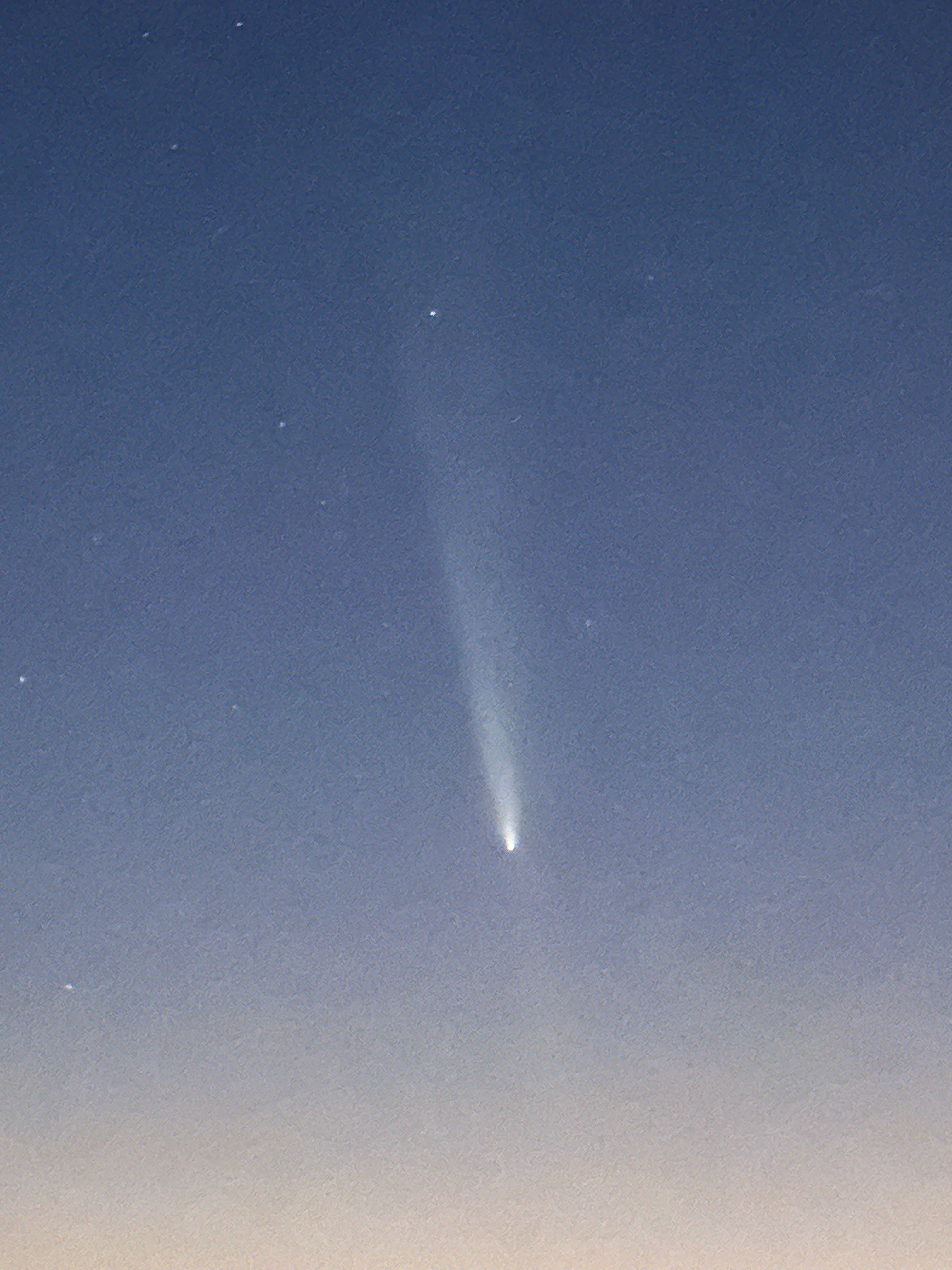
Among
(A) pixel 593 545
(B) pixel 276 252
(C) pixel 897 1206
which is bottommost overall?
(C) pixel 897 1206

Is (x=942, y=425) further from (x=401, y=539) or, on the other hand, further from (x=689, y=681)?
(x=401, y=539)

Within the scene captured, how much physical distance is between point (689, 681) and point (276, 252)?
555 mm

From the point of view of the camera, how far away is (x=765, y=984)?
103 centimetres

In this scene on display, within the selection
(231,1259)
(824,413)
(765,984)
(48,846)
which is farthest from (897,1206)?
(48,846)

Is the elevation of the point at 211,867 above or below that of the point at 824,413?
below

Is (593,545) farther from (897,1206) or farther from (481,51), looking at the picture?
(897,1206)

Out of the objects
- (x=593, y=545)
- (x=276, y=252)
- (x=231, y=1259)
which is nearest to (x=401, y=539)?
(x=593, y=545)

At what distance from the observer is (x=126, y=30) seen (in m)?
1.02

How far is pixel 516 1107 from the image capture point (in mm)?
1039

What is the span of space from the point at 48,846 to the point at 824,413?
2.73ft

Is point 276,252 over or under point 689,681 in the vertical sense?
over

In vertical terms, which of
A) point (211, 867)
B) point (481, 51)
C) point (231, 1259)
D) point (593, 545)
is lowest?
point (231, 1259)

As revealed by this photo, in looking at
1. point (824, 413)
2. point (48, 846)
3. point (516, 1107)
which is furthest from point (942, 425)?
point (48, 846)

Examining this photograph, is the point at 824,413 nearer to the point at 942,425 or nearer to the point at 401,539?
the point at 942,425
